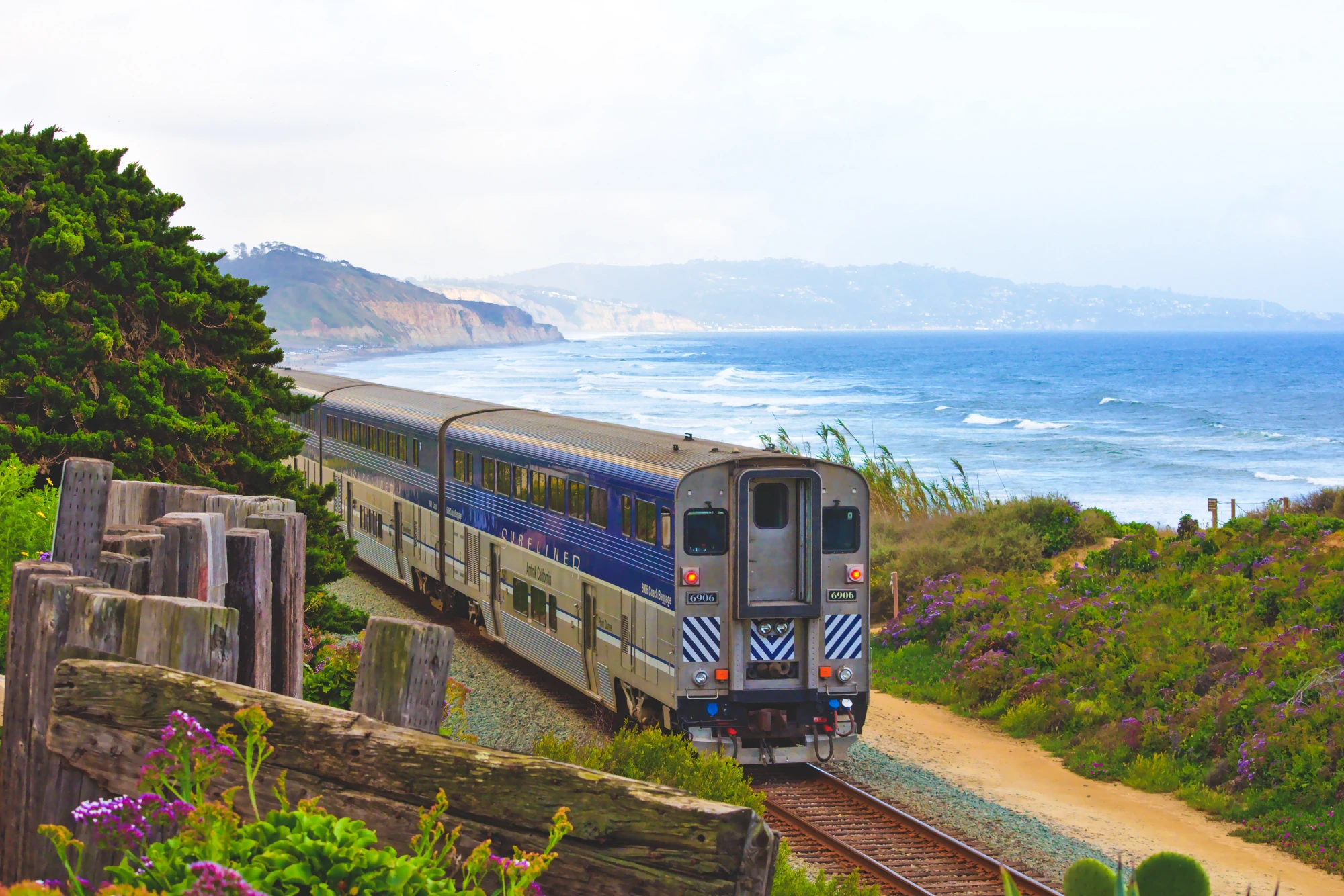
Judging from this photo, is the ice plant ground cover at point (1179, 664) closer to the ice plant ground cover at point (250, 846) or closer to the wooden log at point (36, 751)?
the ice plant ground cover at point (250, 846)

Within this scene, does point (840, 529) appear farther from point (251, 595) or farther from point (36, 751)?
point (36, 751)

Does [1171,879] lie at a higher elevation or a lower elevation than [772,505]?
lower

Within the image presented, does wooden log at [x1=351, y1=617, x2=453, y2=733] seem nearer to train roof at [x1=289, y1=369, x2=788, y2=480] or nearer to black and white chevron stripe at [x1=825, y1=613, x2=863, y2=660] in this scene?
train roof at [x1=289, y1=369, x2=788, y2=480]

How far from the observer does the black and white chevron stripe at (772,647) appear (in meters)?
13.1

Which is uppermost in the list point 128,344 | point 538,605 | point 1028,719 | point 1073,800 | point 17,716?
point 128,344

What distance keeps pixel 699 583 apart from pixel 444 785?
9145 mm

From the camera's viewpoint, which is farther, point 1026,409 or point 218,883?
point 1026,409

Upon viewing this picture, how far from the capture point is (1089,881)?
5293 mm

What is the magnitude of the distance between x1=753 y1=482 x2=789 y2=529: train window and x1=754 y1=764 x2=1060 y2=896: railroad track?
9.14ft

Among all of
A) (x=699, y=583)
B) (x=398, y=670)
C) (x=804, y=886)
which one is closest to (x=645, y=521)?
(x=699, y=583)

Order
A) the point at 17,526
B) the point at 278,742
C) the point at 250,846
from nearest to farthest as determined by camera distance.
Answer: the point at 250,846, the point at 278,742, the point at 17,526

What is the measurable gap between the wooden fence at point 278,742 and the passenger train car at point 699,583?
7710mm

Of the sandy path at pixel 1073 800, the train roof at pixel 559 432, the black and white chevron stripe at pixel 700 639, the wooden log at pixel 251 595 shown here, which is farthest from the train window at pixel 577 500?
the wooden log at pixel 251 595

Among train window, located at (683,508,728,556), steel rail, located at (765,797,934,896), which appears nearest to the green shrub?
steel rail, located at (765,797,934,896)
